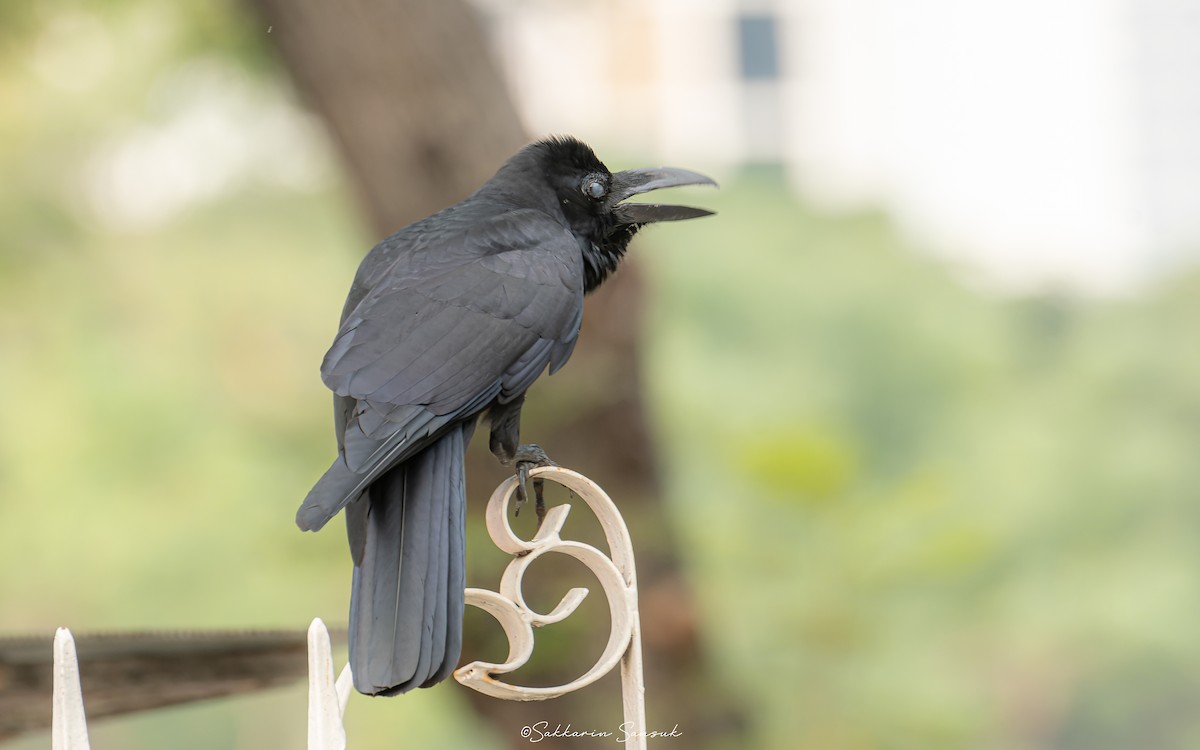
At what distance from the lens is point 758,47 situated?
12.3m

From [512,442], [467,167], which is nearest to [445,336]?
[512,442]

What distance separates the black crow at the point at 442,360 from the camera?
1.67m

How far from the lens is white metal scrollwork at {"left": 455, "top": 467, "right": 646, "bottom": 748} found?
5.58ft

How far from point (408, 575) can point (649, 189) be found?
123 centimetres

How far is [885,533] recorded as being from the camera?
4656 millimetres

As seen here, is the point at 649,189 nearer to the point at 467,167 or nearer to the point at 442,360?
the point at 442,360

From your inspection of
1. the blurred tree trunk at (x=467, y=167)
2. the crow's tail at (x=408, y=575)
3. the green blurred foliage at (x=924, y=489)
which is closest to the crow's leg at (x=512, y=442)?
the crow's tail at (x=408, y=575)

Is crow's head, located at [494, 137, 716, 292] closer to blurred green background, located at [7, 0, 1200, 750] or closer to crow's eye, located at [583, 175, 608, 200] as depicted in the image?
crow's eye, located at [583, 175, 608, 200]

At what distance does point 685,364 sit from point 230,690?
454cm

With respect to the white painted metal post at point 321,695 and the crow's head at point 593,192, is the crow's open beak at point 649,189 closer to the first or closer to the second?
the crow's head at point 593,192

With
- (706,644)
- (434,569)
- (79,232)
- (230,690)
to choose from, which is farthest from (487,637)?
(79,232)

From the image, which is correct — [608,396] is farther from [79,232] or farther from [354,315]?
[79,232]

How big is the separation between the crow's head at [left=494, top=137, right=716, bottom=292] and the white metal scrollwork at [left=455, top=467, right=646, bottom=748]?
0.95 meters

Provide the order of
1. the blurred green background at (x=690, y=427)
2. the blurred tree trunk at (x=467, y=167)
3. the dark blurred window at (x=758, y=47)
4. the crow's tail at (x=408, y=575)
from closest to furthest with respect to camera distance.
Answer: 1. the crow's tail at (x=408, y=575)
2. the blurred tree trunk at (x=467, y=167)
3. the blurred green background at (x=690, y=427)
4. the dark blurred window at (x=758, y=47)
